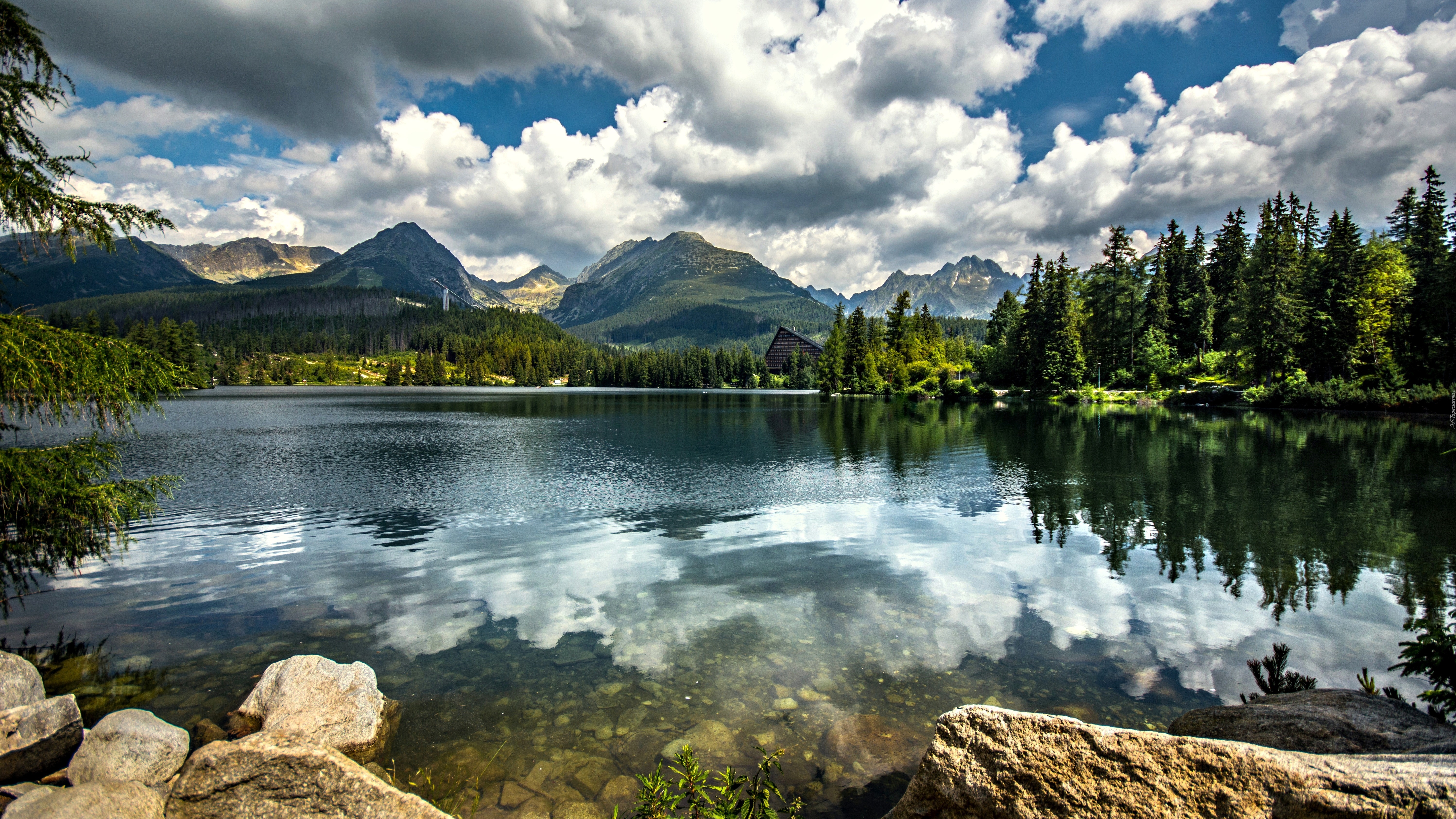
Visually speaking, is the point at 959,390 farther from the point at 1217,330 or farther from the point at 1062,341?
the point at 1217,330

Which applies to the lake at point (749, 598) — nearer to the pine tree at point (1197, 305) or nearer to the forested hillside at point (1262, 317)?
the forested hillside at point (1262, 317)

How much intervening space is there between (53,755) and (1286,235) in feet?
355

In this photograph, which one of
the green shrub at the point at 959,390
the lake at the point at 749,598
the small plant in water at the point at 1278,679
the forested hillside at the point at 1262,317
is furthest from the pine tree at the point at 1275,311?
the small plant in water at the point at 1278,679

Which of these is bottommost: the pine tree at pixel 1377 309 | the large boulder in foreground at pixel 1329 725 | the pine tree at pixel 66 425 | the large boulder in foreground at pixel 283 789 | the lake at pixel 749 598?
the lake at pixel 749 598

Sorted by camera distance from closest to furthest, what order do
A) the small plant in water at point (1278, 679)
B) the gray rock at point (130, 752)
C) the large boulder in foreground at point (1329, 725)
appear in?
the large boulder in foreground at point (1329, 725) → the gray rock at point (130, 752) → the small plant in water at point (1278, 679)

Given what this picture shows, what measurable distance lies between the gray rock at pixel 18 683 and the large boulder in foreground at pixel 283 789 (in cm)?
364

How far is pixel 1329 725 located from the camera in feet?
16.9

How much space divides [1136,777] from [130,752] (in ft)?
32.7

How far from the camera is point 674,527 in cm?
2025

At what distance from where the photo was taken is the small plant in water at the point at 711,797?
5.43 metres

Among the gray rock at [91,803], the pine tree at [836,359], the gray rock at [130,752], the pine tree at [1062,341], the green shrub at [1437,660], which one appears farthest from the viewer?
the pine tree at [836,359]

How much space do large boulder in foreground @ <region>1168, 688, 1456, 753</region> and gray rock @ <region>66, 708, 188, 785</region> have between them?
10696 millimetres

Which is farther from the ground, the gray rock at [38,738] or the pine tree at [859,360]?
the pine tree at [859,360]

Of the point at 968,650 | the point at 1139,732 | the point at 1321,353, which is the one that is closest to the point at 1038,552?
the point at 968,650
